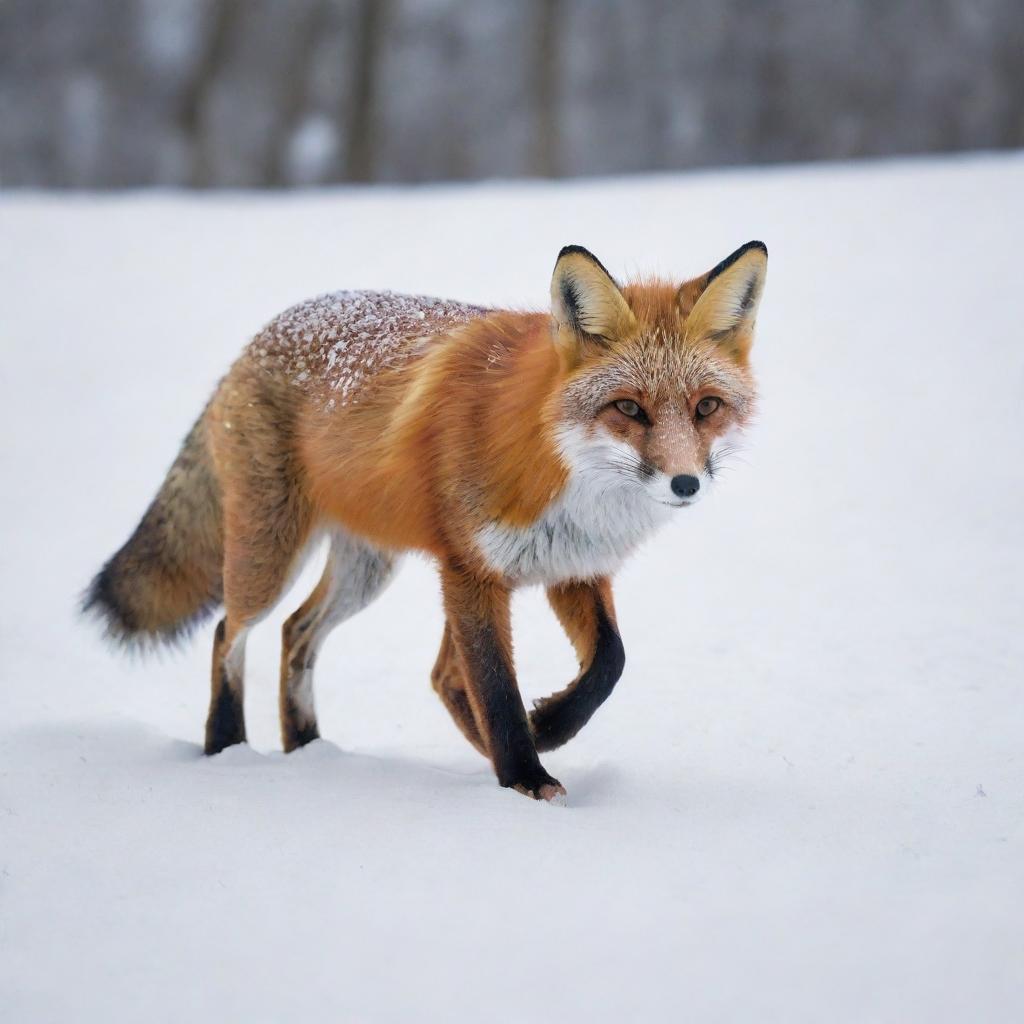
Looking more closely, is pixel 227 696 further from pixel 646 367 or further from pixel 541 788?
pixel 646 367

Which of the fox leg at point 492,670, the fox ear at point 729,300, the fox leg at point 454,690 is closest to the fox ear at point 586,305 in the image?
the fox ear at point 729,300

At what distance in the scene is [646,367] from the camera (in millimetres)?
3285

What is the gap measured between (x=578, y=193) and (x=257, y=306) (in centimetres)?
424

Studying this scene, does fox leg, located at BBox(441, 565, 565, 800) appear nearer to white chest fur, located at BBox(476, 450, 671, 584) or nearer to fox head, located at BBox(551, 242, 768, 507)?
white chest fur, located at BBox(476, 450, 671, 584)

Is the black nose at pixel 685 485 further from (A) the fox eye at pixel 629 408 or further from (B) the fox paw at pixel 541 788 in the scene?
(B) the fox paw at pixel 541 788

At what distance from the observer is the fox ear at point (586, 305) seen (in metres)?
3.29

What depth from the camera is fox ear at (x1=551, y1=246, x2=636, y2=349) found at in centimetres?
329

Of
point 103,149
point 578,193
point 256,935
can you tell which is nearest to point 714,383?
point 256,935

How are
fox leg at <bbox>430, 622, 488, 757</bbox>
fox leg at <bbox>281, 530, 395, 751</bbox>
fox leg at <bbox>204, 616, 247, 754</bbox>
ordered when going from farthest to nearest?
fox leg at <bbox>281, 530, 395, 751</bbox>, fox leg at <bbox>204, 616, 247, 754</bbox>, fox leg at <bbox>430, 622, 488, 757</bbox>

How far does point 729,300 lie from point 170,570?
2.51m

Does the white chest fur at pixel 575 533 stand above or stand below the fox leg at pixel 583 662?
above

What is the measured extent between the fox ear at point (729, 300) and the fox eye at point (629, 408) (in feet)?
0.96

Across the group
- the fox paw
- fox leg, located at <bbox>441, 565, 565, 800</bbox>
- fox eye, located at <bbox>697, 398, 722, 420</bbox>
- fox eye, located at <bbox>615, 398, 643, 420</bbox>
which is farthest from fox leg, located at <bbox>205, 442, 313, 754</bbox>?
fox eye, located at <bbox>697, 398, 722, 420</bbox>

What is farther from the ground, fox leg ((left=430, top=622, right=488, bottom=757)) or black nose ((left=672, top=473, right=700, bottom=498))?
black nose ((left=672, top=473, right=700, bottom=498))
